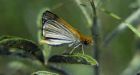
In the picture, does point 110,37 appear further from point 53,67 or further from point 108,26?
point 108,26

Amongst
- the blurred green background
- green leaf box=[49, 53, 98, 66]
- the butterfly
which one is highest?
the blurred green background

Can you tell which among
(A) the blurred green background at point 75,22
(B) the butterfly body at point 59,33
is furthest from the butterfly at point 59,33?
(A) the blurred green background at point 75,22

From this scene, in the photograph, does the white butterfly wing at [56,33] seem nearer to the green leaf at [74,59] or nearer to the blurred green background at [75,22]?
the green leaf at [74,59]

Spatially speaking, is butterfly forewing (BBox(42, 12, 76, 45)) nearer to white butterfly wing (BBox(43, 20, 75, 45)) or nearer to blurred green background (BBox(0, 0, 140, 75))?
white butterfly wing (BBox(43, 20, 75, 45))

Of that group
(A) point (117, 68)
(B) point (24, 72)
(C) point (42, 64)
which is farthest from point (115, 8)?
(C) point (42, 64)

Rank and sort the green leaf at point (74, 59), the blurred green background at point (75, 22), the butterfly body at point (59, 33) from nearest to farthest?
the green leaf at point (74, 59) < the butterfly body at point (59, 33) < the blurred green background at point (75, 22)

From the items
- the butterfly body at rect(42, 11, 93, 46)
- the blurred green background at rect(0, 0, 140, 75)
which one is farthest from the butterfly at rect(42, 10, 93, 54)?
the blurred green background at rect(0, 0, 140, 75)
